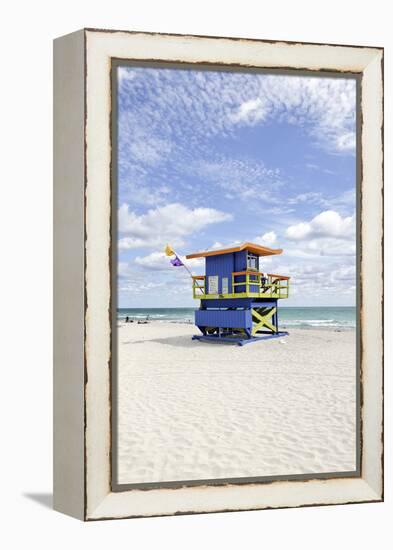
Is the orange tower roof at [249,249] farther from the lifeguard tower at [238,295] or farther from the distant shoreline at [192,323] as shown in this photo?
the distant shoreline at [192,323]

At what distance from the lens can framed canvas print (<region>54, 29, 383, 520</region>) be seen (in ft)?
7.56

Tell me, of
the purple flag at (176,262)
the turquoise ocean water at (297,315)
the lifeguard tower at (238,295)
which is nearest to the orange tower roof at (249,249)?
the lifeguard tower at (238,295)

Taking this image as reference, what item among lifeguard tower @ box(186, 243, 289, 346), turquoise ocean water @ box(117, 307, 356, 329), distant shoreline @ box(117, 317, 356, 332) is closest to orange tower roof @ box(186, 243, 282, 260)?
lifeguard tower @ box(186, 243, 289, 346)

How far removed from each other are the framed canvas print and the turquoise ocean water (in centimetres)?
3

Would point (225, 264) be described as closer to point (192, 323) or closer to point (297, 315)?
point (192, 323)

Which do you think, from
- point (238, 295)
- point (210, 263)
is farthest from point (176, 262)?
point (238, 295)

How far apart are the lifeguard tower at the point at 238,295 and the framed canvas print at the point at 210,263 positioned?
0.11 feet

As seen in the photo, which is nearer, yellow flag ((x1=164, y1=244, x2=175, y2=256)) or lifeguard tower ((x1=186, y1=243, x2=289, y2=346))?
yellow flag ((x1=164, y1=244, x2=175, y2=256))

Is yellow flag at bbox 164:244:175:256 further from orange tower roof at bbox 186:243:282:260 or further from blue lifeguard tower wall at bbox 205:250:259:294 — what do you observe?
blue lifeguard tower wall at bbox 205:250:259:294

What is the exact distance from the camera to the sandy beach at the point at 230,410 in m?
2.49

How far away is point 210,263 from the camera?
4.16m

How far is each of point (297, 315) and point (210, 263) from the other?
102 cm

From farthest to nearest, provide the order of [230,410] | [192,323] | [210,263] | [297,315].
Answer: [297,315] → [192,323] → [210,263] → [230,410]

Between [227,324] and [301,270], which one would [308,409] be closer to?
[301,270]
